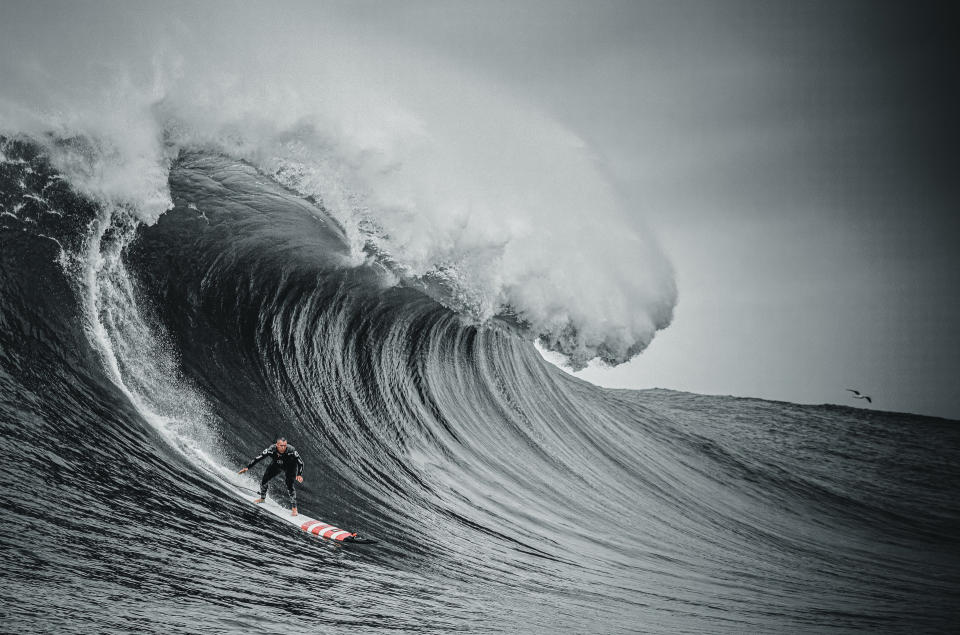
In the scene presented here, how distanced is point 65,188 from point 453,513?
5624 millimetres

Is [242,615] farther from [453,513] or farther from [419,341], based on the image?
[419,341]

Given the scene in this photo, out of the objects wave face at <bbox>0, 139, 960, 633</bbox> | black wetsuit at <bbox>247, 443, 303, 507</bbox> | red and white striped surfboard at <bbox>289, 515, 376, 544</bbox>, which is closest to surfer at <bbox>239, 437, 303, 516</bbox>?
black wetsuit at <bbox>247, 443, 303, 507</bbox>

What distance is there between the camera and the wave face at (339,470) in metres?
3.69

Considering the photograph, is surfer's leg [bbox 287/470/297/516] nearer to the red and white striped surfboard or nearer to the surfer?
the surfer

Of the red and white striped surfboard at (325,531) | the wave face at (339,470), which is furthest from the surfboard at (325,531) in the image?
the wave face at (339,470)

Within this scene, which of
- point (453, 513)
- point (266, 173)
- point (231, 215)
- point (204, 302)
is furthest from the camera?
point (266, 173)

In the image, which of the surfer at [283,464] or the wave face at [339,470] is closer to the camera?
the wave face at [339,470]

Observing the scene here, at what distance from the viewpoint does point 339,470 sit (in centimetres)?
647

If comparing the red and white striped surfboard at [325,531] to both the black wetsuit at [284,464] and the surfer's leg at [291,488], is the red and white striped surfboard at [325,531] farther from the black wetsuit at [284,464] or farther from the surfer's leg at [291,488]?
the black wetsuit at [284,464]

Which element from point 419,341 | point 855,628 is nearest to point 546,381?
point 419,341

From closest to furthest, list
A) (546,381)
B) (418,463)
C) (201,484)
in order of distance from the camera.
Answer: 1. (201,484)
2. (418,463)
3. (546,381)

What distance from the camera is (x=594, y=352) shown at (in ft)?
40.1

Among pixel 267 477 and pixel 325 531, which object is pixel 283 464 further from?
pixel 325 531

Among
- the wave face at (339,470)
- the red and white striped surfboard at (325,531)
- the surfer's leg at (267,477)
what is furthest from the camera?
the surfer's leg at (267,477)
